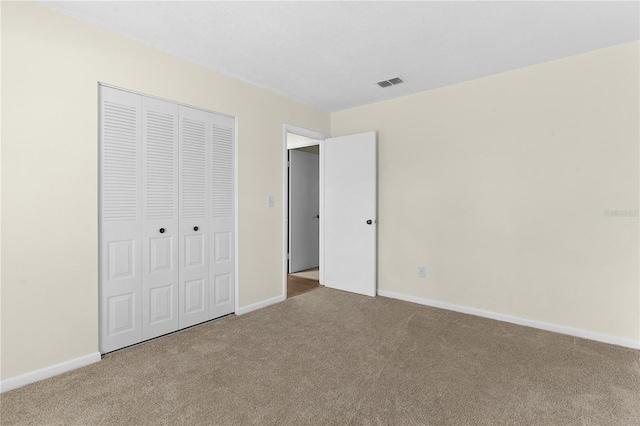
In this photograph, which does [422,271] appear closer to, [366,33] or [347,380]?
[347,380]

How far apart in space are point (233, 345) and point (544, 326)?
284cm

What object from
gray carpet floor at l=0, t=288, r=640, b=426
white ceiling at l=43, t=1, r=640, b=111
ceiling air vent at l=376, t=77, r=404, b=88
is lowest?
gray carpet floor at l=0, t=288, r=640, b=426

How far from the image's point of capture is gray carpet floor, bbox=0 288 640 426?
5.60 ft

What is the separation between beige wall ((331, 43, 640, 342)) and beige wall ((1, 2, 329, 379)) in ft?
9.35

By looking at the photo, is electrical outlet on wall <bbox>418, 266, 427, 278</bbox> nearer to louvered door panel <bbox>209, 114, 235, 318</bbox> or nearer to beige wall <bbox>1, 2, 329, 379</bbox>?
louvered door panel <bbox>209, 114, 235, 318</bbox>

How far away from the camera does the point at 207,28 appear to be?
2293mm

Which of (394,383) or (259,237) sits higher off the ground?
(259,237)

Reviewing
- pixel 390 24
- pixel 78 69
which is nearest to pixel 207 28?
pixel 78 69

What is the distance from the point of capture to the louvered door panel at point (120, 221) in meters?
2.34

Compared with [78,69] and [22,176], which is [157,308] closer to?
[22,176]

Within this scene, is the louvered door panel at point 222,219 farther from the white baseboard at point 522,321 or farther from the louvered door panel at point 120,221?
the white baseboard at point 522,321

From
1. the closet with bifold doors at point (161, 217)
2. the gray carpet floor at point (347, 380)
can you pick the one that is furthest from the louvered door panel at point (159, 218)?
the gray carpet floor at point (347, 380)

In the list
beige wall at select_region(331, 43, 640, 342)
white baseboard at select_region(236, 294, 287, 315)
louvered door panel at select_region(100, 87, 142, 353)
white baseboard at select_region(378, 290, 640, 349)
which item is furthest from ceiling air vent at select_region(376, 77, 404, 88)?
white baseboard at select_region(236, 294, 287, 315)

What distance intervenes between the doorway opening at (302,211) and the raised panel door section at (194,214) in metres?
1.90
